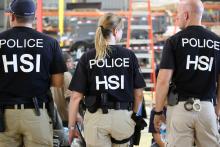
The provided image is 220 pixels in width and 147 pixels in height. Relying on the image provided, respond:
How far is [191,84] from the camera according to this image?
12.4ft

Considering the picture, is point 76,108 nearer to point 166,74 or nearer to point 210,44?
point 166,74

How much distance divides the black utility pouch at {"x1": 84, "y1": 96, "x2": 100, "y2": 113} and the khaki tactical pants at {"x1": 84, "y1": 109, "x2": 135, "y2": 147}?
36 mm

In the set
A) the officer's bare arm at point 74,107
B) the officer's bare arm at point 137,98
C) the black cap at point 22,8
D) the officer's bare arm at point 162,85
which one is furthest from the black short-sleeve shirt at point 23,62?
the officer's bare arm at point 162,85

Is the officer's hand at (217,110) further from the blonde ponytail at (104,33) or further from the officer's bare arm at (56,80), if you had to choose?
the officer's bare arm at (56,80)

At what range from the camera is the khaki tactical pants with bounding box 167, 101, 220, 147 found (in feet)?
12.2

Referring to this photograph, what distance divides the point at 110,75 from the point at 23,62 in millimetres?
695

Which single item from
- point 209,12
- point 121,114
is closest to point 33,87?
point 121,114

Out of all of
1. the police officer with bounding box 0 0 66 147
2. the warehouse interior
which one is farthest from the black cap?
the warehouse interior

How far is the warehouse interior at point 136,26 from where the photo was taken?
11906 millimetres

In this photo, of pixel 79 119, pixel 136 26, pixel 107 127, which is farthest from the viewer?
pixel 136 26

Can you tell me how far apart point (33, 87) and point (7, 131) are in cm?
40

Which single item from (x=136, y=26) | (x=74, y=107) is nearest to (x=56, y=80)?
(x=74, y=107)

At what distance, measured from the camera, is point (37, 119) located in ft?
11.9

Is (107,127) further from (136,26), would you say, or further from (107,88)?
(136,26)
